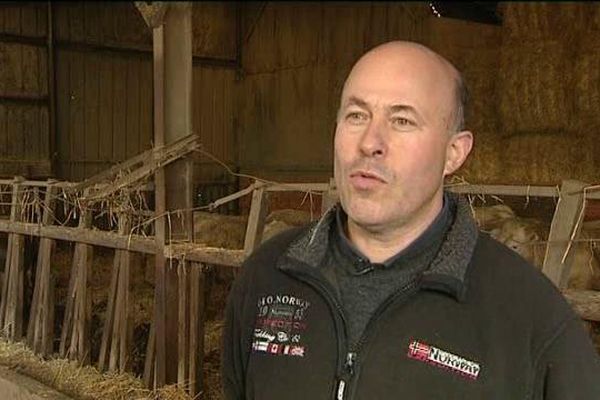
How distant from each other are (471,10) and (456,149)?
729cm

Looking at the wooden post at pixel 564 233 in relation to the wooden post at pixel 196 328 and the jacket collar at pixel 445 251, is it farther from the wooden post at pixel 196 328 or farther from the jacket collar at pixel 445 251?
the wooden post at pixel 196 328

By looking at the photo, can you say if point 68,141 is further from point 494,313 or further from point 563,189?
point 494,313

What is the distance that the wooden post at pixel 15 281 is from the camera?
565cm

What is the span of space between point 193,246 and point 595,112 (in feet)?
20.1

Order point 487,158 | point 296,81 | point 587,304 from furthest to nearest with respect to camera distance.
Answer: point 296,81 → point 487,158 → point 587,304

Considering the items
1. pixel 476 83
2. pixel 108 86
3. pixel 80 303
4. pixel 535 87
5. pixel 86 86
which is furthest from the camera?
pixel 108 86

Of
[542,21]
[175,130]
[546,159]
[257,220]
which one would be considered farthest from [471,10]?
[257,220]

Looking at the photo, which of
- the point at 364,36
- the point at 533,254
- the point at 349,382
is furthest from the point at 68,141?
the point at 349,382

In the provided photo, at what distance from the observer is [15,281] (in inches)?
223

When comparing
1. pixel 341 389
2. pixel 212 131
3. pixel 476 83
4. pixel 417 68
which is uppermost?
pixel 476 83

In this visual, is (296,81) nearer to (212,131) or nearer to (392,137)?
(212,131)

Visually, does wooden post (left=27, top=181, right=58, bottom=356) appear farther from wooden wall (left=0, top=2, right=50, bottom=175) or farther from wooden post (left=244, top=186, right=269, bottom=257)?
wooden wall (left=0, top=2, right=50, bottom=175)

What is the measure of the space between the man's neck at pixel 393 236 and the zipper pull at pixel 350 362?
0.20 meters

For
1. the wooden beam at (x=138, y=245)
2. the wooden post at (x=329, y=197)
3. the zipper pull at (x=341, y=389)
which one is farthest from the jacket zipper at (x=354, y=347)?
the wooden beam at (x=138, y=245)
